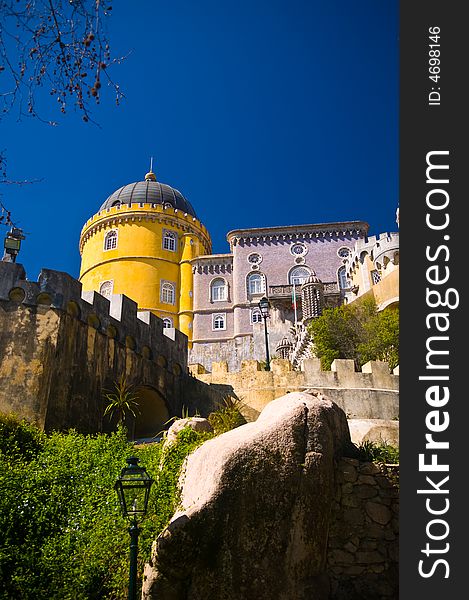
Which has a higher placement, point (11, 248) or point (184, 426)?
point (11, 248)

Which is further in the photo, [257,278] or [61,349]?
[257,278]

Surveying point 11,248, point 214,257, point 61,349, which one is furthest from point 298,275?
point 61,349

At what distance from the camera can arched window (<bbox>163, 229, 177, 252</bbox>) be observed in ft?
148

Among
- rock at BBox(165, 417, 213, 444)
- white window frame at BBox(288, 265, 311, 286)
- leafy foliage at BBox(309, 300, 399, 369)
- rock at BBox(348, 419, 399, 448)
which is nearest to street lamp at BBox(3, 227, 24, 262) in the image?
rock at BBox(165, 417, 213, 444)

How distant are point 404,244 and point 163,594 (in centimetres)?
534

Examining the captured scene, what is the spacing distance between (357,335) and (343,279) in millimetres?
18683

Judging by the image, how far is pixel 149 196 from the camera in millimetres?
46344

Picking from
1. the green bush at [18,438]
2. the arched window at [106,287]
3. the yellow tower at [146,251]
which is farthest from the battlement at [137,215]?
the green bush at [18,438]

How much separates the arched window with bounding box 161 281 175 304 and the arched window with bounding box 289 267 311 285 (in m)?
10.2

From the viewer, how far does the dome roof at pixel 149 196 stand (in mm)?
46312

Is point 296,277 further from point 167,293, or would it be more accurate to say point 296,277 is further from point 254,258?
point 167,293

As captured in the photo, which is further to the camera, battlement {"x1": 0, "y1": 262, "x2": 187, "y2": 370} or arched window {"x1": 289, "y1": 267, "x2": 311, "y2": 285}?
arched window {"x1": 289, "y1": 267, "x2": 311, "y2": 285}

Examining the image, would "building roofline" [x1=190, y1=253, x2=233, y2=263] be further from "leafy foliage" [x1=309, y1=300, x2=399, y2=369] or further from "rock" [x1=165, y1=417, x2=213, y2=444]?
"rock" [x1=165, y1=417, x2=213, y2=444]

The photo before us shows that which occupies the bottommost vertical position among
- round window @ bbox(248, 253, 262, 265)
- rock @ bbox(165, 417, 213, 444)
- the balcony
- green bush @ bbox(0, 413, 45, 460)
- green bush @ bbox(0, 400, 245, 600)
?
green bush @ bbox(0, 400, 245, 600)
